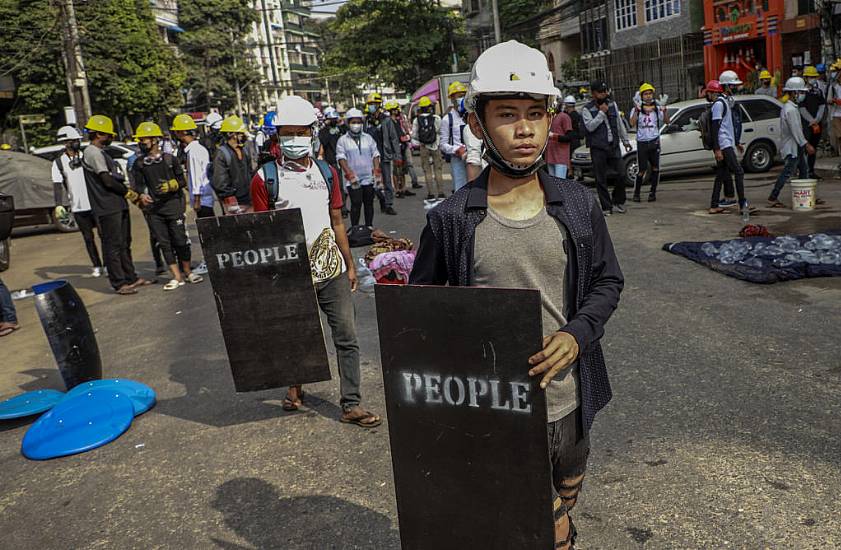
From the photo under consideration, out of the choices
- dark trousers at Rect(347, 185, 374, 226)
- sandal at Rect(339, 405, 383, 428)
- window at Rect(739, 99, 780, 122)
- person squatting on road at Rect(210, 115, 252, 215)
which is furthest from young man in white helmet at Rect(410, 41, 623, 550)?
window at Rect(739, 99, 780, 122)

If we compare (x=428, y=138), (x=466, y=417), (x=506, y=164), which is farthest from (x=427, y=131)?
(x=466, y=417)

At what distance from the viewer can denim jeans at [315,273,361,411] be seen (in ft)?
15.9

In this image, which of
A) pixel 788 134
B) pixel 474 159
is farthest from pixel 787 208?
pixel 474 159

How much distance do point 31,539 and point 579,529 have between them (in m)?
2.67

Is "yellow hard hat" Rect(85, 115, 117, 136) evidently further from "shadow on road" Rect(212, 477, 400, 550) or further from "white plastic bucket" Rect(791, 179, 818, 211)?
"white plastic bucket" Rect(791, 179, 818, 211)

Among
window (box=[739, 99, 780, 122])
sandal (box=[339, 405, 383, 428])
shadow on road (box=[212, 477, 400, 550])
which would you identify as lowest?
shadow on road (box=[212, 477, 400, 550])

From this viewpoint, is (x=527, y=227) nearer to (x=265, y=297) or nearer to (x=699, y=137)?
(x=265, y=297)

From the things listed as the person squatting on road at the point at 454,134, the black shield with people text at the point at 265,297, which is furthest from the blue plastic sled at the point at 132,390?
the person squatting on road at the point at 454,134

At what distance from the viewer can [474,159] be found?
1023 centimetres

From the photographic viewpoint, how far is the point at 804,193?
1045cm

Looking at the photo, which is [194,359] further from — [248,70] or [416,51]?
[248,70]

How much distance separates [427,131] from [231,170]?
6499 millimetres

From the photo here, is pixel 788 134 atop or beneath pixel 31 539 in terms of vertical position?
atop

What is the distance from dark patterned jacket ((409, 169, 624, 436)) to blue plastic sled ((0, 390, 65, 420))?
14.0ft
